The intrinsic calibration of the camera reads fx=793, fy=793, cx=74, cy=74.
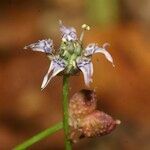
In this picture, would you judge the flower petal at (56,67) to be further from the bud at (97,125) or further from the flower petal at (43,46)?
the bud at (97,125)

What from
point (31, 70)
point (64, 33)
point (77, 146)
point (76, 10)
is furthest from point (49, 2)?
point (64, 33)

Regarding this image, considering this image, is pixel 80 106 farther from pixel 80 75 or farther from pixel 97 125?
pixel 80 75

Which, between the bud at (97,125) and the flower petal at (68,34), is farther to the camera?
the flower petal at (68,34)

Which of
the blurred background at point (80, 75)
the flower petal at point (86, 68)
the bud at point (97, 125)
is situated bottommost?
the blurred background at point (80, 75)

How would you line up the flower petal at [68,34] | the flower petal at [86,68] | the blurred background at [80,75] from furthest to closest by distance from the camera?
the blurred background at [80,75] → the flower petal at [68,34] → the flower petal at [86,68]

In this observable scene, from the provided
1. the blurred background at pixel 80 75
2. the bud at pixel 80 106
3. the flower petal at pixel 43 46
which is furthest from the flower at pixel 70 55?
the blurred background at pixel 80 75

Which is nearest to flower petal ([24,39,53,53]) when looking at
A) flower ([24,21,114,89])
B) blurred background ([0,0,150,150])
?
flower ([24,21,114,89])
